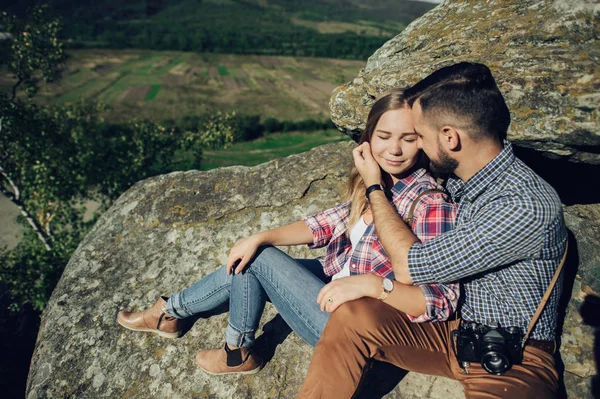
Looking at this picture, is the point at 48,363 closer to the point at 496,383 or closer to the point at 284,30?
the point at 496,383

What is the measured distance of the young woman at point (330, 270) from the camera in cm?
267

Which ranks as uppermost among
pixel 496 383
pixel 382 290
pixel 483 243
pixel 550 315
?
pixel 483 243

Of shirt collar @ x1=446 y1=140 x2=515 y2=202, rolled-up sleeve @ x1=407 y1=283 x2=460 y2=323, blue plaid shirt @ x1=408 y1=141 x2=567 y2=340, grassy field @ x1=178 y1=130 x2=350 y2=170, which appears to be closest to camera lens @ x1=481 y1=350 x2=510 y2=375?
blue plaid shirt @ x1=408 y1=141 x2=567 y2=340

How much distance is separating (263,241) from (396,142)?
1.47 meters

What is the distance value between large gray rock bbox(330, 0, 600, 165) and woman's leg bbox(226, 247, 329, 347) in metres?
2.02

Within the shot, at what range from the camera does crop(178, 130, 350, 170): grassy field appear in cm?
2654

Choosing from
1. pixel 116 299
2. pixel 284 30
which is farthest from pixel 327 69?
pixel 116 299

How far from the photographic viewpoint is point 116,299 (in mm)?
4410

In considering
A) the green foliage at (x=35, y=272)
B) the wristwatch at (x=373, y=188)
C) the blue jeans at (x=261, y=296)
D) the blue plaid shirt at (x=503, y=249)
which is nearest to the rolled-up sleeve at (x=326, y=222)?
the blue jeans at (x=261, y=296)

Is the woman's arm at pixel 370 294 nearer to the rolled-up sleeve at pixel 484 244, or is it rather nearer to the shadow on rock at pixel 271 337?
the rolled-up sleeve at pixel 484 244

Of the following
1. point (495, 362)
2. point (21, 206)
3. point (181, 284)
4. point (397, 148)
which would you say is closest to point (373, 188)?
point (397, 148)

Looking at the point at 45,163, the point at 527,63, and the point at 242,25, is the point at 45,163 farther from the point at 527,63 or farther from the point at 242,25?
the point at 242,25

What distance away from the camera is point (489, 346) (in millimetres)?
2545

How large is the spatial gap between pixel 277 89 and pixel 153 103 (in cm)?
1997
